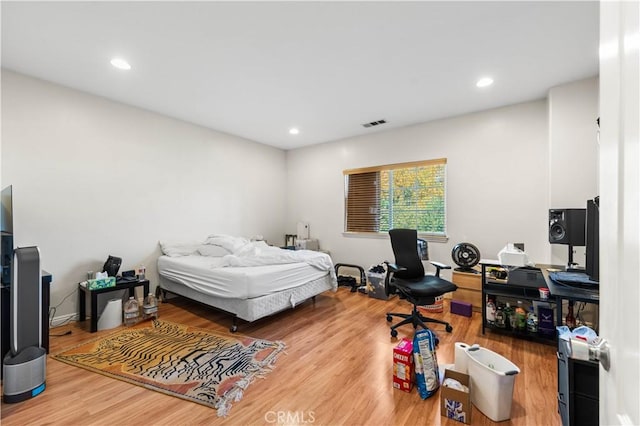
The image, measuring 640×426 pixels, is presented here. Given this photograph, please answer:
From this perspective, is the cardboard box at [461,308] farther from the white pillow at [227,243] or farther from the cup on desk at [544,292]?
the white pillow at [227,243]

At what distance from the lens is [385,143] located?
15.2ft

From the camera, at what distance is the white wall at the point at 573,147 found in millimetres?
2898

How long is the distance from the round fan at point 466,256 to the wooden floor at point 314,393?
0.95 meters

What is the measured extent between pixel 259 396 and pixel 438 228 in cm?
333

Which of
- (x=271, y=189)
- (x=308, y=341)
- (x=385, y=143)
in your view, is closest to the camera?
(x=308, y=341)

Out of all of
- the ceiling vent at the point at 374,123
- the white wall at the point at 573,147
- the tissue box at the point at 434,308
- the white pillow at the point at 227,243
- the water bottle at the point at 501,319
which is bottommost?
the tissue box at the point at 434,308

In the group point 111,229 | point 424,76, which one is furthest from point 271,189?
point 424,76

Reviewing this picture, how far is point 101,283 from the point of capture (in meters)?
2.95

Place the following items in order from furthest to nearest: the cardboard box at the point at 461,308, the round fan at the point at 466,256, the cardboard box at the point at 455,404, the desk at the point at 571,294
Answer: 1. the round fan at the point at 466,256
2. the cardboard box at the point at 461,308
3. the desk at the point at 571,294
4. the cardboard box at the point at 455,404

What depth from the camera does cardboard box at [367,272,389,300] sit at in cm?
400

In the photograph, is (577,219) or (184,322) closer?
(577,219)

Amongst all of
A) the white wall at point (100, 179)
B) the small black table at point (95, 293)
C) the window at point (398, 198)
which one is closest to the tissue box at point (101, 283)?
the small black table at point (95, 293)

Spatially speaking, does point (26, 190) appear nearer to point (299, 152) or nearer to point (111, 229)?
point (111, 229)

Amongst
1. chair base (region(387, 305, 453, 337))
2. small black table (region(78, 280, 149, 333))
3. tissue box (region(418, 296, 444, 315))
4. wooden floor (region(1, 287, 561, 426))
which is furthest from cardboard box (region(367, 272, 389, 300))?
small black table (region(78, 280, 149, 333))
